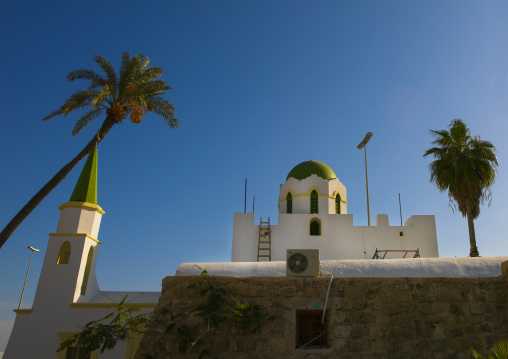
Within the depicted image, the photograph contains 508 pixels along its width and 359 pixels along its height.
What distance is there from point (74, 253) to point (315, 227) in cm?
977

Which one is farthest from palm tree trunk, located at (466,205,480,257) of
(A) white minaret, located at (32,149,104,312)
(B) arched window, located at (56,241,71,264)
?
(B) arched window, located at (56,241,71,264)

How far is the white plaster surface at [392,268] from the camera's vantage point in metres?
7.74

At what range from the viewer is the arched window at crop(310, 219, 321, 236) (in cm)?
1833

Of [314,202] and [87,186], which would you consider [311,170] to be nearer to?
[314,202]

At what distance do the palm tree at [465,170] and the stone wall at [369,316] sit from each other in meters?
8.68

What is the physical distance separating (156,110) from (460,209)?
38.0 feet

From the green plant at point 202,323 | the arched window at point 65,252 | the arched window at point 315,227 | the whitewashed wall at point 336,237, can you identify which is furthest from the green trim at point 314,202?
the green plant at point 202,323

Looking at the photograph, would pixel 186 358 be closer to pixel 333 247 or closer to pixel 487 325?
pixel 487 325

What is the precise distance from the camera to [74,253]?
15695mm

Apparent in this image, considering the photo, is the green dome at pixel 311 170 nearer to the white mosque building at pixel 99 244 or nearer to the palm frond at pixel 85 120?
the white mosque building at pixel 99 244

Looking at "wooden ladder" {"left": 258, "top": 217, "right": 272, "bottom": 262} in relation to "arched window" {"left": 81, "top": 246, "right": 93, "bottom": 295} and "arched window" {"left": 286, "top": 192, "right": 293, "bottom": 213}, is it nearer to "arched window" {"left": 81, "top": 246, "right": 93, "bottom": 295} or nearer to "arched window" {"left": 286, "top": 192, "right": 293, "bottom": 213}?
"arched window" {"left": 286, "top": 192, "right": 293, "bottom": 213}


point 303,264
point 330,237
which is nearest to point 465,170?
point 330,237

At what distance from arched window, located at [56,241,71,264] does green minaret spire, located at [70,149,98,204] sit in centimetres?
179

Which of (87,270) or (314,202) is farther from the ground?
(314,202)
